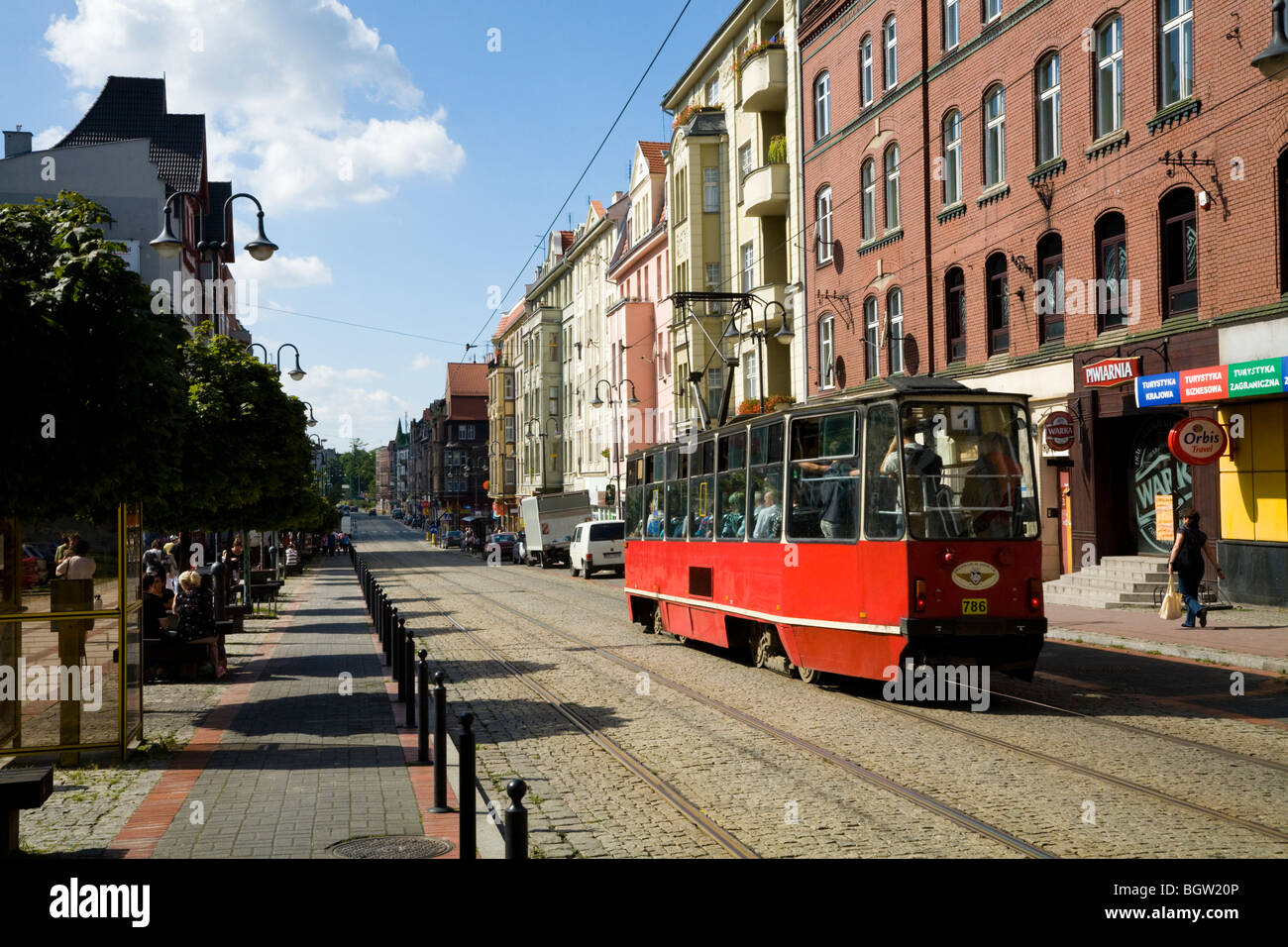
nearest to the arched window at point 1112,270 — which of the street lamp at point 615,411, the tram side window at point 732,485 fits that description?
the tram side window at point 732,485

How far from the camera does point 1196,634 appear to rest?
55.9ft

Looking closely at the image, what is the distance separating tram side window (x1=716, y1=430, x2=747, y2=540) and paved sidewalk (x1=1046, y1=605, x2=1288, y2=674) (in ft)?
18.7

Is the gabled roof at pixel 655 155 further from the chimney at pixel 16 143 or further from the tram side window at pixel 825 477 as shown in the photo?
the tram side window at pixel 825 477

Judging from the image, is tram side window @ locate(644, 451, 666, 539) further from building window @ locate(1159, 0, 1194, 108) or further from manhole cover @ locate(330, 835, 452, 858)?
manhole cover @ locate(330, 835, 452, 858)

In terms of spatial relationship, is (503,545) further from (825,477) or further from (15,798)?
(15,798)

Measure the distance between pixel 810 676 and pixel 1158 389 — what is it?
10528mm

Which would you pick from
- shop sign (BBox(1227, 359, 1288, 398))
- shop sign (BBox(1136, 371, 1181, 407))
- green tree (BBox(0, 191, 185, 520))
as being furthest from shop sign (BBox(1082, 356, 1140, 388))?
green tree (BBox(0, 191, 185, 520))

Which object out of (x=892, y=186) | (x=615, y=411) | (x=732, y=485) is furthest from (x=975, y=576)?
(x=615, y=411)

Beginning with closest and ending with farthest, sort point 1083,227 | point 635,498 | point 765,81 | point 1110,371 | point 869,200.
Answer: point 635,498 < point 1110,371 < point 1083,227 < point 869,200 < point 765,81

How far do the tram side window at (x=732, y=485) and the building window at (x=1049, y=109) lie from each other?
1282cm

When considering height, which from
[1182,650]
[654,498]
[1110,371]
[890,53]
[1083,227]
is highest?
[890,53]

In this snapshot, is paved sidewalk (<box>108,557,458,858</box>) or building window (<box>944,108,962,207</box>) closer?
paved sidewalk (<box>108,557,458,858</box>)

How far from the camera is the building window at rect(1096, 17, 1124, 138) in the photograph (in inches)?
905
